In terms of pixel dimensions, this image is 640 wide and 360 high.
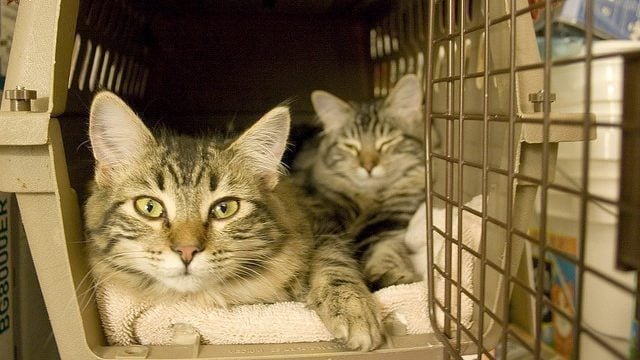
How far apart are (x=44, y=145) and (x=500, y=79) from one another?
83cm

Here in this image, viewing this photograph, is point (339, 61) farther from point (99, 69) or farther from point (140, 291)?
point (140, 291)

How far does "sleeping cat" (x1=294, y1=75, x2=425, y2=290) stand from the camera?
1591mm

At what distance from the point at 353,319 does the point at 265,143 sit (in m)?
0.42

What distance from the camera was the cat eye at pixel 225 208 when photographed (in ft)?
3.52

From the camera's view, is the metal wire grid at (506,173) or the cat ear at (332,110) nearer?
the metal wire grid at (506,173)

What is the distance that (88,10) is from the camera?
1403mm

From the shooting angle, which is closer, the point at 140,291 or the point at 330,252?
the point at 140,291

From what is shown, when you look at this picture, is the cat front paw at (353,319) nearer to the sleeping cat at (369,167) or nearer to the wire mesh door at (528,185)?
the wire mesh door at (528,185)

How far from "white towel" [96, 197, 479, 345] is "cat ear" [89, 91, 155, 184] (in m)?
0.25

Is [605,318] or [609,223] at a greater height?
[609,223]

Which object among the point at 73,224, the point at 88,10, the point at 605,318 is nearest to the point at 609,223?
the point at 605,318

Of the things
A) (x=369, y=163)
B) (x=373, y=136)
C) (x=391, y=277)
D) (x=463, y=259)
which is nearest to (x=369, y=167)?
(x=369, y=163)

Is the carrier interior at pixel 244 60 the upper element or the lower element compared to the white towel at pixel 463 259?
upper

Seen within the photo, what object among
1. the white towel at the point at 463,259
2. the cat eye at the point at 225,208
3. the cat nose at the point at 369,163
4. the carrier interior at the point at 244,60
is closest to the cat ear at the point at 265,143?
the cat eye at the point at 225,208
